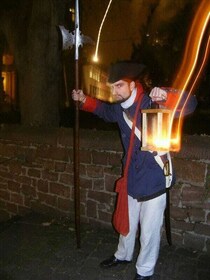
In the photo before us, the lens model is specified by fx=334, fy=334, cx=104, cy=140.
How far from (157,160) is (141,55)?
14.8 m

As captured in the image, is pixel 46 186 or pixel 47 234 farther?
pixel 46 186

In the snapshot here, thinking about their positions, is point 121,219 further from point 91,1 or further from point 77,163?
point 91,1

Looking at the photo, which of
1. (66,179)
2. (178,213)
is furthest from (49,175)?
(178,213)

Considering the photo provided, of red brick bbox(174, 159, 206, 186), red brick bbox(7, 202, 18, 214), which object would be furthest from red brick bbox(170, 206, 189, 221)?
red brick bbox(7, 202, 18, 214)

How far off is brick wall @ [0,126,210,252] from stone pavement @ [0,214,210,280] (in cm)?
28

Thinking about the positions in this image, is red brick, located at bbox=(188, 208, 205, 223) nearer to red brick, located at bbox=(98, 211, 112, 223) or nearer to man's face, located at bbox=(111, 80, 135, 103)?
red brick, located at bbox=(98, 211, 112, 223)

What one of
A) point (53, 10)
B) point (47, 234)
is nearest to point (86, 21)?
point (53, 10)

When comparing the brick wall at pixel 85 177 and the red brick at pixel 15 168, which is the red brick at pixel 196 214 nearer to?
the brick wall at pixel 85 177

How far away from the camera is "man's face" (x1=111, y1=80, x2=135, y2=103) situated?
3.83 meters

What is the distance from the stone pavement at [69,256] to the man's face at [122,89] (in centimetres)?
231

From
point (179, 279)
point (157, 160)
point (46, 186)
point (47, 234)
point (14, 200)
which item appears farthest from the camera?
point (14, 200)

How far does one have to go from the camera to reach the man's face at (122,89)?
383cm

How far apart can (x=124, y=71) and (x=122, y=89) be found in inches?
8.2

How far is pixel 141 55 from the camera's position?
17875 mm
